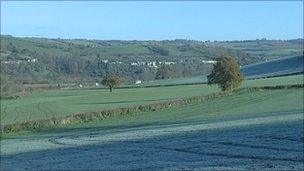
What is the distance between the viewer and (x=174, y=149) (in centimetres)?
2841

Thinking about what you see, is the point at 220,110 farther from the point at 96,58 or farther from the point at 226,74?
the point at 226,74

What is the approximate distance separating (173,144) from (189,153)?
4238mm

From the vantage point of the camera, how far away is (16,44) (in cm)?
9831

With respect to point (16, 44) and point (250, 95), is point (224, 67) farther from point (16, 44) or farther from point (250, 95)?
point (16, 44)

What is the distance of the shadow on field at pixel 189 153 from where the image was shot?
21547 millimetres

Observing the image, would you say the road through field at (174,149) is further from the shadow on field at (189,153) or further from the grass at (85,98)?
the grass at (85,98)

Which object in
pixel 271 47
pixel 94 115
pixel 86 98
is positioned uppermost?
pixel 271 47

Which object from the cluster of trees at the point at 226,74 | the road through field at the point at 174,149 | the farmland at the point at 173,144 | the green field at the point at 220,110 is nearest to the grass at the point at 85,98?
the cluster of trees at the point at 226,74

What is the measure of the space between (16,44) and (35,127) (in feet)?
165

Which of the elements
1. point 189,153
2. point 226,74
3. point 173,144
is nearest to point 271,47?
point 226,74

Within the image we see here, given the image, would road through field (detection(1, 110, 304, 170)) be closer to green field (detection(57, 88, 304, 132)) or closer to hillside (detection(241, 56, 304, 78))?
green field (detection(57, 88, 304, 132))

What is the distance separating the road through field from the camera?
867 inches

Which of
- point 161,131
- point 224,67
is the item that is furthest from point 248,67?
point 161,131

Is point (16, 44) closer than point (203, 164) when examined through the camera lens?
No
